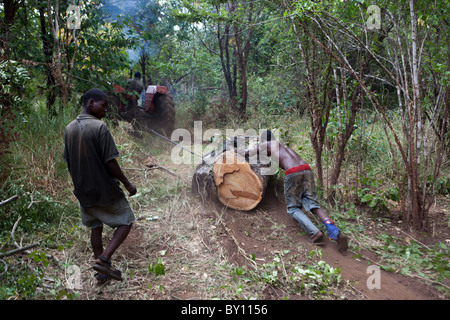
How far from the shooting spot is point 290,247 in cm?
350

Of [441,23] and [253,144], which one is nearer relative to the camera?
[441,23]

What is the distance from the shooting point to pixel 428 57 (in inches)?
150

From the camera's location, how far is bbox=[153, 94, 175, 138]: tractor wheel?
862cm

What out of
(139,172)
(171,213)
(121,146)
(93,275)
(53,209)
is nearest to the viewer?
(93,275)

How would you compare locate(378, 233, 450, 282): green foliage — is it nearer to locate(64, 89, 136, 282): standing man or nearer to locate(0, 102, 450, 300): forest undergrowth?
locate(0, 102, 450, 300): forest undergrowth

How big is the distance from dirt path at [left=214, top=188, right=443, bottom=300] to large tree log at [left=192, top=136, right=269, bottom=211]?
6.4 inches

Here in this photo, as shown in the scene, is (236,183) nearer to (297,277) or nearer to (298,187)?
(298,187)

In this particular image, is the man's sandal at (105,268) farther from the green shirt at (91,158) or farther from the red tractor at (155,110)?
the red tractor at (155,110)

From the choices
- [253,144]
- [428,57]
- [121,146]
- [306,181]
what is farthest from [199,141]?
Answer: [428,57]

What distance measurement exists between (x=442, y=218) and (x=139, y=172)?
4.41m

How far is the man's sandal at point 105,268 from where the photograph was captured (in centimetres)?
251

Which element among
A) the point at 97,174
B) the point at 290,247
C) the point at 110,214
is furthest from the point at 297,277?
the point at 97,174

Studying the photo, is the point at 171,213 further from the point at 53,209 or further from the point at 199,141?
the point at 199,141

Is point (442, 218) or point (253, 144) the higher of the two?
point (253, 144)
